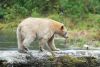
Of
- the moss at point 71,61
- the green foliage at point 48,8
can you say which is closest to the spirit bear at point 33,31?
the moss at point 71,61

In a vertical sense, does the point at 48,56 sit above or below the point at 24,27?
below

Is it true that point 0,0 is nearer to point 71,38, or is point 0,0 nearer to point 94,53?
point 71,38

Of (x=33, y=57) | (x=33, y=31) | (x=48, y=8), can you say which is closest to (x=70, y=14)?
(x=48, y=8)

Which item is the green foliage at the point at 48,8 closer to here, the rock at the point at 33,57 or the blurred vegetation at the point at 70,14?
the blurred vegetation at the point at 70,14

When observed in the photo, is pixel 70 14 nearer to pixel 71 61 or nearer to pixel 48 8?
pixel 48 8

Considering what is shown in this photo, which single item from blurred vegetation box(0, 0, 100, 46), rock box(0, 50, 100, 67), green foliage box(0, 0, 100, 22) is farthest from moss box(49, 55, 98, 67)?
green foliage box(0, 0, 100, 22)

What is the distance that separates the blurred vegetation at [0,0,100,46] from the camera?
28828mm

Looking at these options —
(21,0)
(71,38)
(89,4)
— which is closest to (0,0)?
(21,0)

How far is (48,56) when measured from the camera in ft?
46.6

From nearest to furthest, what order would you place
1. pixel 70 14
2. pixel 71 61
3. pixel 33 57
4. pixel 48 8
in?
pixel 33 57, pixel 71 61, pixel 70 14, pixel 48 8

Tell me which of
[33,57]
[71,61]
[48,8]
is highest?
[33,57]

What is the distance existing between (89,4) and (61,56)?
28656 millimetres

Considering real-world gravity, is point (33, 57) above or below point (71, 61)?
above

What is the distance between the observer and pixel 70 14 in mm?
39375
